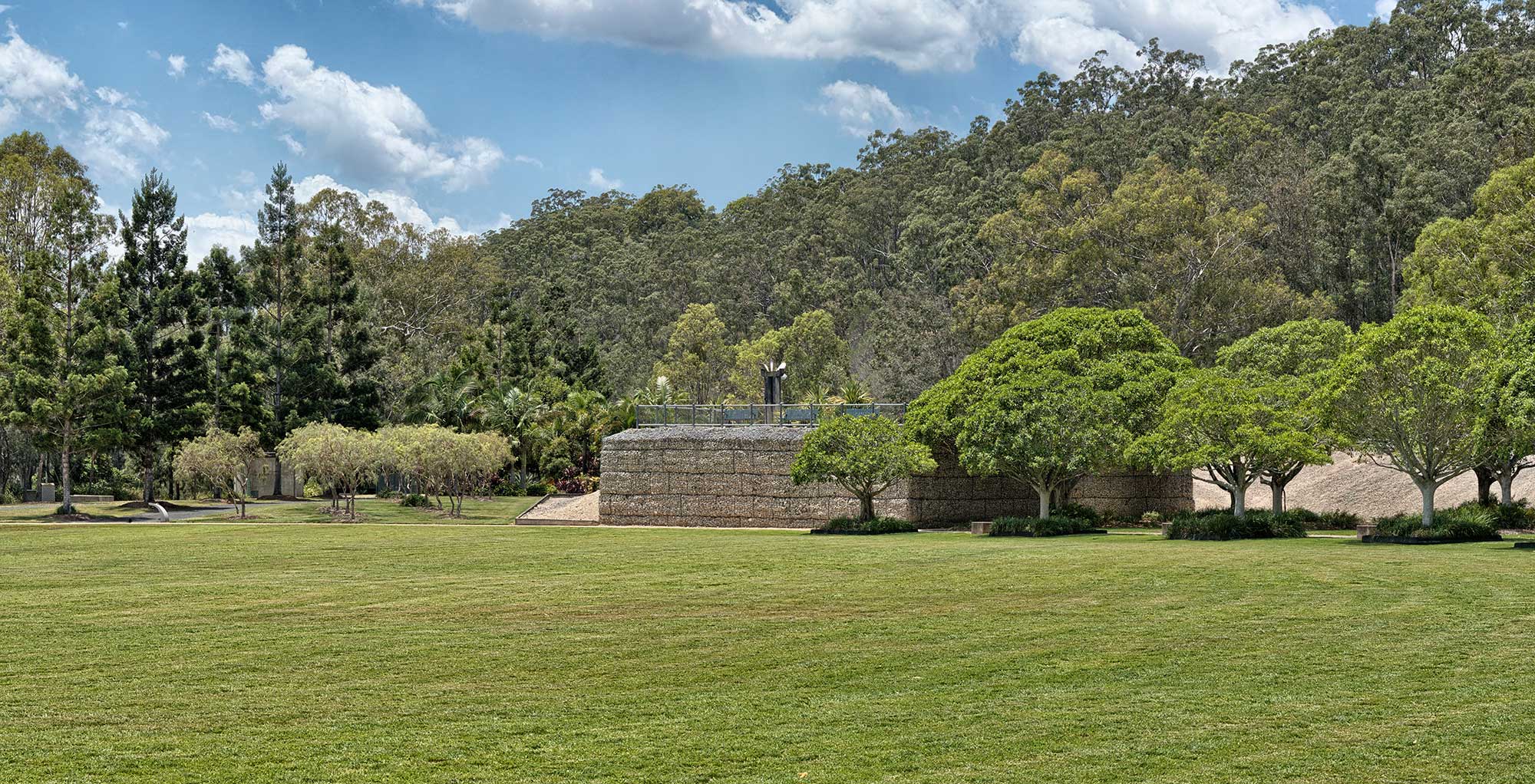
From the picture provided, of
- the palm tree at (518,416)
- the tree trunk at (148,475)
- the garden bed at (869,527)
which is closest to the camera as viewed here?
the garden bed at (869,527)

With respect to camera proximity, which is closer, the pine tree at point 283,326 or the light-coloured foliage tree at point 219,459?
the light-coloured foliage tree at point 219,459

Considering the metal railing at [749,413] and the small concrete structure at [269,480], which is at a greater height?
the metal railing at [749,413]

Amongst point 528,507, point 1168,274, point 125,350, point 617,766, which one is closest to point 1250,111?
point 1168,274

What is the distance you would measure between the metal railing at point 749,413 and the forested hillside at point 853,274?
15.5 metres

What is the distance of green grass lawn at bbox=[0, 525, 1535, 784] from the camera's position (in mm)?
10695

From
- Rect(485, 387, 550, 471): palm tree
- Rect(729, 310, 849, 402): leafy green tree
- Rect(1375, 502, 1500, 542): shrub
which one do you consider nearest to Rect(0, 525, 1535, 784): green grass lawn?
Rect(1375, 502, 1500, 542): shrub

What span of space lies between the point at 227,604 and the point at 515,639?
675 cm

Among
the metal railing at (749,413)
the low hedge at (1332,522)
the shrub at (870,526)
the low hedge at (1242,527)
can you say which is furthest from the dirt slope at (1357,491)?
the metal railing at (749,413)

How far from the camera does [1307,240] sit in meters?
67.7

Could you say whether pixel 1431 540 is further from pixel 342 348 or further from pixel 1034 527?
pixel 342 348

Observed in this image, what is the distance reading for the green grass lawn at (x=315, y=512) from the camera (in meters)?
52.2

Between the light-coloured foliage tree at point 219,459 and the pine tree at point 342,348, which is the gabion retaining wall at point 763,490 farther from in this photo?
the pine tree at point 342,348

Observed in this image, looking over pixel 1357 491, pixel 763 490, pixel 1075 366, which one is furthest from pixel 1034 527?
pixel 1357 491

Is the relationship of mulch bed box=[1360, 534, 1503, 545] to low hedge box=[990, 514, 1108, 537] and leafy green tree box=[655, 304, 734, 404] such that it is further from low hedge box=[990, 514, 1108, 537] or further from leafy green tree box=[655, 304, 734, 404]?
leafy green tree box=[655, 304, 734, 404]
